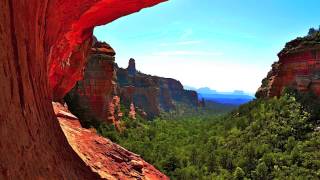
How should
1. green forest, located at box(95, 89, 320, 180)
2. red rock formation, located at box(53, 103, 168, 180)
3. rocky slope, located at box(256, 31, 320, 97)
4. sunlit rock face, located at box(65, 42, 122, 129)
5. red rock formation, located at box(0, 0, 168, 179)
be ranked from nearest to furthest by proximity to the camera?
red rock formation, located at box(0, 0, 168, 179), red rock formation, located at box(53, 103, 168, 180), green forest, located at box(95, 89, 320, 180), rocky slope, located at box(256, 31, 320, 97), sunlit rock face, located at box(65, 42, 122, 129)

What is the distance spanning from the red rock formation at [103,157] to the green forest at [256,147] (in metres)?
34.4

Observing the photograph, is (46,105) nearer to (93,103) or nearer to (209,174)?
(209,174)

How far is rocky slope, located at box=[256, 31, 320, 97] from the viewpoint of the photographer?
65.8m

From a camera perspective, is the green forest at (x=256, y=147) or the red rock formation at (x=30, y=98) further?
the green forest at (x=256, y=147)

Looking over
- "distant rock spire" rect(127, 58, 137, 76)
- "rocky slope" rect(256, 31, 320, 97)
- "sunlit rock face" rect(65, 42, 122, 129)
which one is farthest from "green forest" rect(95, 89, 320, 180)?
"distant rock spire" rect(127, 58, 137, 76)

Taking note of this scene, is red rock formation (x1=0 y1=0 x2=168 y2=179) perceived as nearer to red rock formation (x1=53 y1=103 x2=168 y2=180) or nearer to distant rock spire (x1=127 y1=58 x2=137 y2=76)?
red rock formation (x1=53 y1=103 x2=168 y2=180)

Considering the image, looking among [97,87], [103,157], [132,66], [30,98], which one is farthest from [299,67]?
[132,66]

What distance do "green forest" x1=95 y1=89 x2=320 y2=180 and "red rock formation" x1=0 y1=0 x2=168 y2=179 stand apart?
3986 cm

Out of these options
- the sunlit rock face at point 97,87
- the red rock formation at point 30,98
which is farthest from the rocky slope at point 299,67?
Result: the red rock formation at point 30,98

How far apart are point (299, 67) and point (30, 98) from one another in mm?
64163

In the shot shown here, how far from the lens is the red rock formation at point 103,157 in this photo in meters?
15.9

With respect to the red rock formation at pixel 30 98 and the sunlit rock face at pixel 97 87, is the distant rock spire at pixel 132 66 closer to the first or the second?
the sunlit rock face at pixel 97 87

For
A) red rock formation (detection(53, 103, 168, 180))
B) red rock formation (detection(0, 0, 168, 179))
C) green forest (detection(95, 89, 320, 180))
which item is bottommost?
green forest (detection(95, 89, 320, 180))

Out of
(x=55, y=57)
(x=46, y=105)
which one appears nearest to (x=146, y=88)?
(x=55, y=57)
